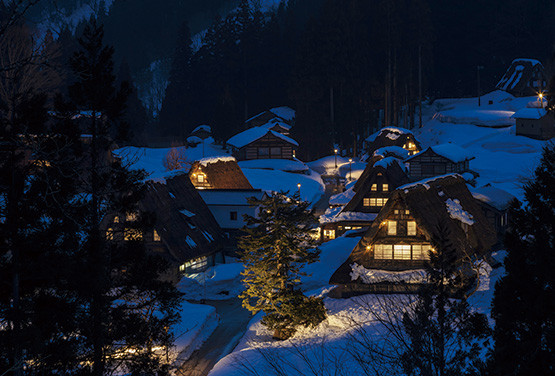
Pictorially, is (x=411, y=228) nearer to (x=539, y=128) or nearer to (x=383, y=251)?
(x=383, y=251)

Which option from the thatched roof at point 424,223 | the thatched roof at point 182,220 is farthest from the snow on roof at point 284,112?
the thatched roof at point 424,223

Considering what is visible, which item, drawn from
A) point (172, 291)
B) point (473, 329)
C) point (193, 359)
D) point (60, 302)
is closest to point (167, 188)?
point (193, 359)

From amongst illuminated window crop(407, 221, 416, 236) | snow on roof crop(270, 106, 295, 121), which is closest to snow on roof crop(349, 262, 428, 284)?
illuminated window crop(407, 221, 416, 236)

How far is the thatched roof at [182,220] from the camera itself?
31.6 meters

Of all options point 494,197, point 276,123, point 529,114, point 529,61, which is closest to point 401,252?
point 494,197

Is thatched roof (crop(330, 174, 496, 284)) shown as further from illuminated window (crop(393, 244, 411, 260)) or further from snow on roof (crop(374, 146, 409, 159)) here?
snow on roof (crop(374, 146, 409, 159))

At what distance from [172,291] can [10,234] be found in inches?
177

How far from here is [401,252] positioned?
90.1 feet

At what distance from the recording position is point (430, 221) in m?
26.8

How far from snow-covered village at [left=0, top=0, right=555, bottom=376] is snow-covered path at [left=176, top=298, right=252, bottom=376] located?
0.45 feet

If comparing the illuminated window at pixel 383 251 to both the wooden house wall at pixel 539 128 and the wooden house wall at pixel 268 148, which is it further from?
the wooden house wall at pixel 268 148

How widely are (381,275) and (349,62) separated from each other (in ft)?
181

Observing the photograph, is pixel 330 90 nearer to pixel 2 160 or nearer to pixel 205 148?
pixel 205 148

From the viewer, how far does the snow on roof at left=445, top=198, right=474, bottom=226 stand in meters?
28.1
